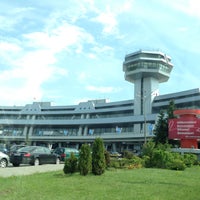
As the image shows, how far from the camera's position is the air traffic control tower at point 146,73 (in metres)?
96.7

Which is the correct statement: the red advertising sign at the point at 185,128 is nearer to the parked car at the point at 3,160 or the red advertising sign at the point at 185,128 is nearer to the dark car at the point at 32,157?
the dark car at the point at 32,157

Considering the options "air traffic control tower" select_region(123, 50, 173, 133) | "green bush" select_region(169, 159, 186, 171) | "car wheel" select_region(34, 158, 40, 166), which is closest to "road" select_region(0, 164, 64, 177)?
"car wheel" select_region(34, 158, 40, 166)

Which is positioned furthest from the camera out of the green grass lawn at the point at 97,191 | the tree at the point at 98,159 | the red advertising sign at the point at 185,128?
the red advertising sign at the point at 185,128

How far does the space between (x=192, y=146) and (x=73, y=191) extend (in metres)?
34.3

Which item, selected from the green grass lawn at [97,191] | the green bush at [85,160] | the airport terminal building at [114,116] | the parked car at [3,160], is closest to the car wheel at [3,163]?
the parked car at [3,160]

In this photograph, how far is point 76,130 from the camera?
348ft

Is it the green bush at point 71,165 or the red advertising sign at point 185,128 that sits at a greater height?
the red advertising sign at point 185,128

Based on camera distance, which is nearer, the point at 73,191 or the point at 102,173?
the point at 73,191

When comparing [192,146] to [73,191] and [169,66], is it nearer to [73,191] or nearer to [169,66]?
[73,191]

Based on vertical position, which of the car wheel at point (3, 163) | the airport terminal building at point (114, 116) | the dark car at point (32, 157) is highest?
the airport terminal building at point (114, 116)

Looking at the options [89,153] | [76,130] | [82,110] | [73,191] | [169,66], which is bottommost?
[73,191]

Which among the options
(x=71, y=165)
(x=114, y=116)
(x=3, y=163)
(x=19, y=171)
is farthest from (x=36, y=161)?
(x=114, y=116)

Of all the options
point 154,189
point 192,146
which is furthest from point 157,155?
point 192,146

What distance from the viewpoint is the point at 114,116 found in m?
106
